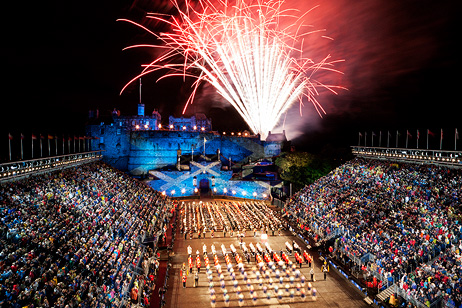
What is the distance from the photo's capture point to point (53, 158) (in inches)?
1073

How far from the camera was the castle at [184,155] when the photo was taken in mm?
45562

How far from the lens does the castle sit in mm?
45562

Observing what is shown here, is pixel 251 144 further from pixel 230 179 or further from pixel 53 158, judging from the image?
pixel 53 158

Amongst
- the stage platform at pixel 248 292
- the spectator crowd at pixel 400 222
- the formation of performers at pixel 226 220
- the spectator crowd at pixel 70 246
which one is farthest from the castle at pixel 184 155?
the stage platform at pixel 248 292

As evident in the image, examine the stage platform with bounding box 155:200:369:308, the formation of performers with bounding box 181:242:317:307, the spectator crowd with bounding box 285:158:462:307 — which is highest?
the spectator crowd with bounding box 285:158:462:307

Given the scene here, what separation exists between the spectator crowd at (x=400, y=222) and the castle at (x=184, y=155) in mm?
16744

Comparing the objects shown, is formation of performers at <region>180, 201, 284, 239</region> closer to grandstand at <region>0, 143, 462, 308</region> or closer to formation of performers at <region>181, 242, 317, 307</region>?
grandstand at <region>0, 143, 462, 308</region>

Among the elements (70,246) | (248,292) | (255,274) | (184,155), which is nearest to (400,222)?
(255,274)

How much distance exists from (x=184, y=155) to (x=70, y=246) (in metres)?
40.1

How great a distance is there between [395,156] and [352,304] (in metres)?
18.5

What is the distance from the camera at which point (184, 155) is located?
183 ft

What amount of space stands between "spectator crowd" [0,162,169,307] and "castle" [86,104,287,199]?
19487mm

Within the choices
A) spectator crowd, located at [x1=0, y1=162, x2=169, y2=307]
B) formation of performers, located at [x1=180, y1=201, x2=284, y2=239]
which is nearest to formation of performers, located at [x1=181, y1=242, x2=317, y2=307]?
spectator crowd, located at [x1=0, y1=162, x2=169, y2=307]

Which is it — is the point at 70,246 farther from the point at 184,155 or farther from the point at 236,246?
the point at 184,155
